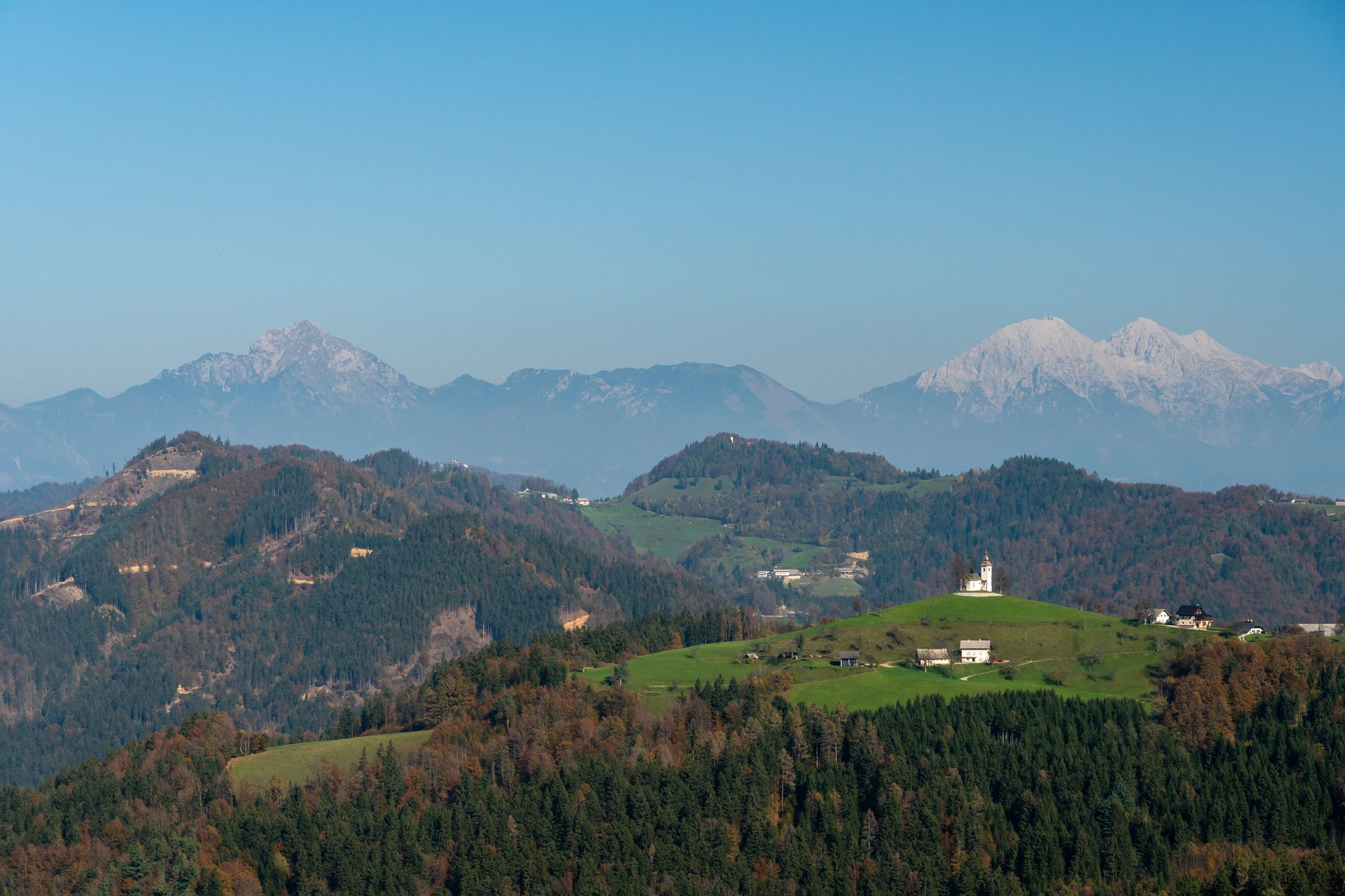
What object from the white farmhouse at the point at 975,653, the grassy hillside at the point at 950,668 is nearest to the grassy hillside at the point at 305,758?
the grassy hillside at the point at 950,668

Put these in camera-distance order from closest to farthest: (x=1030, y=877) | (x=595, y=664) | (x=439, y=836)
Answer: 1. (x=1030, y=877)
2. (x=439, y=836)
3. (x=595, y=664)

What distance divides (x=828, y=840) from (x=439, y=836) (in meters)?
34.6

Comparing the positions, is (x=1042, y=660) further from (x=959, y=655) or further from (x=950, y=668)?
(x=950, y=668)

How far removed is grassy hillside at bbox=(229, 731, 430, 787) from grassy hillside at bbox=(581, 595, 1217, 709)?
22027mm

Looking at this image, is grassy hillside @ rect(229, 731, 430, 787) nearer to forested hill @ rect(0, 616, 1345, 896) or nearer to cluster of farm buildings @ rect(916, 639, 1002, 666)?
forested hill @ rect(0, 616, 1345, 896)

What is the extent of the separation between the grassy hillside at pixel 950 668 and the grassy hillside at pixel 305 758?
22027mm

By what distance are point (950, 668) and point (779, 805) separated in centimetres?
3507

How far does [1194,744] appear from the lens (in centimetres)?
14712

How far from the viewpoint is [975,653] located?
181 m

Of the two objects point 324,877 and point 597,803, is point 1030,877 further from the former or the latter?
point 324,877

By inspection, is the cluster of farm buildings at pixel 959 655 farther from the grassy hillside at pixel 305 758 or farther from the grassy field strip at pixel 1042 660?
the grassy hillside at pixel 305 758

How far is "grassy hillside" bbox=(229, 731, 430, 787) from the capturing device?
6668 inches

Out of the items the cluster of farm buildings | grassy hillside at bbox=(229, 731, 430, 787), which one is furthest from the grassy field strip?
grassy hillside at bbox=(229, 731, 430, 787)

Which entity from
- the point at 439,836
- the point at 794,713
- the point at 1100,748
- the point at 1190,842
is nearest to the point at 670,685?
the point at 794,713
